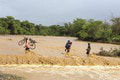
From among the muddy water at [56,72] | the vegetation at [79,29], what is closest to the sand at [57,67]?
the muddy water at [56,72]

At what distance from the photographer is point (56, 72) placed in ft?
50.0

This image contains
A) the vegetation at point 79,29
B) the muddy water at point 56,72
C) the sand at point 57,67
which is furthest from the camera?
the vegetation at point 79,29

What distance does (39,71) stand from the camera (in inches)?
596

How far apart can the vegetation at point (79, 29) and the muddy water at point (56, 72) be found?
30.5 metres

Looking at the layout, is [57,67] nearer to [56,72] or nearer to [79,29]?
[56,72]

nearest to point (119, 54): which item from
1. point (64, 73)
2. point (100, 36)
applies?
point (64, 73)

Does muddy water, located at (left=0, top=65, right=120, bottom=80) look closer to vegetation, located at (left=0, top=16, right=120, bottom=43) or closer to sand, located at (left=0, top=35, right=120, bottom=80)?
sand, located at (left=0, top=35, right=120, bottom=80)

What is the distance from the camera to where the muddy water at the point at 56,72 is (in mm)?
13852

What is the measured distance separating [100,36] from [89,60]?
3106cm

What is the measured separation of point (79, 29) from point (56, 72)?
168 feet

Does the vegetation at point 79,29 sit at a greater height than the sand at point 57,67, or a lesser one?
greater

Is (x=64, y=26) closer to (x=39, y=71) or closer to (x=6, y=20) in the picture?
(x=6, y=20)

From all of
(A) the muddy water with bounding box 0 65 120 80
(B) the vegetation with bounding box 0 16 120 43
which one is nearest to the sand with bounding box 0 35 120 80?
(A) the muddy water with bounding box 0 65 120 80

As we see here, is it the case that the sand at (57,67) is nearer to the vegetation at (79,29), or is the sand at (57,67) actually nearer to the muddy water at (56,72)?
the muddy water at (56,72)
